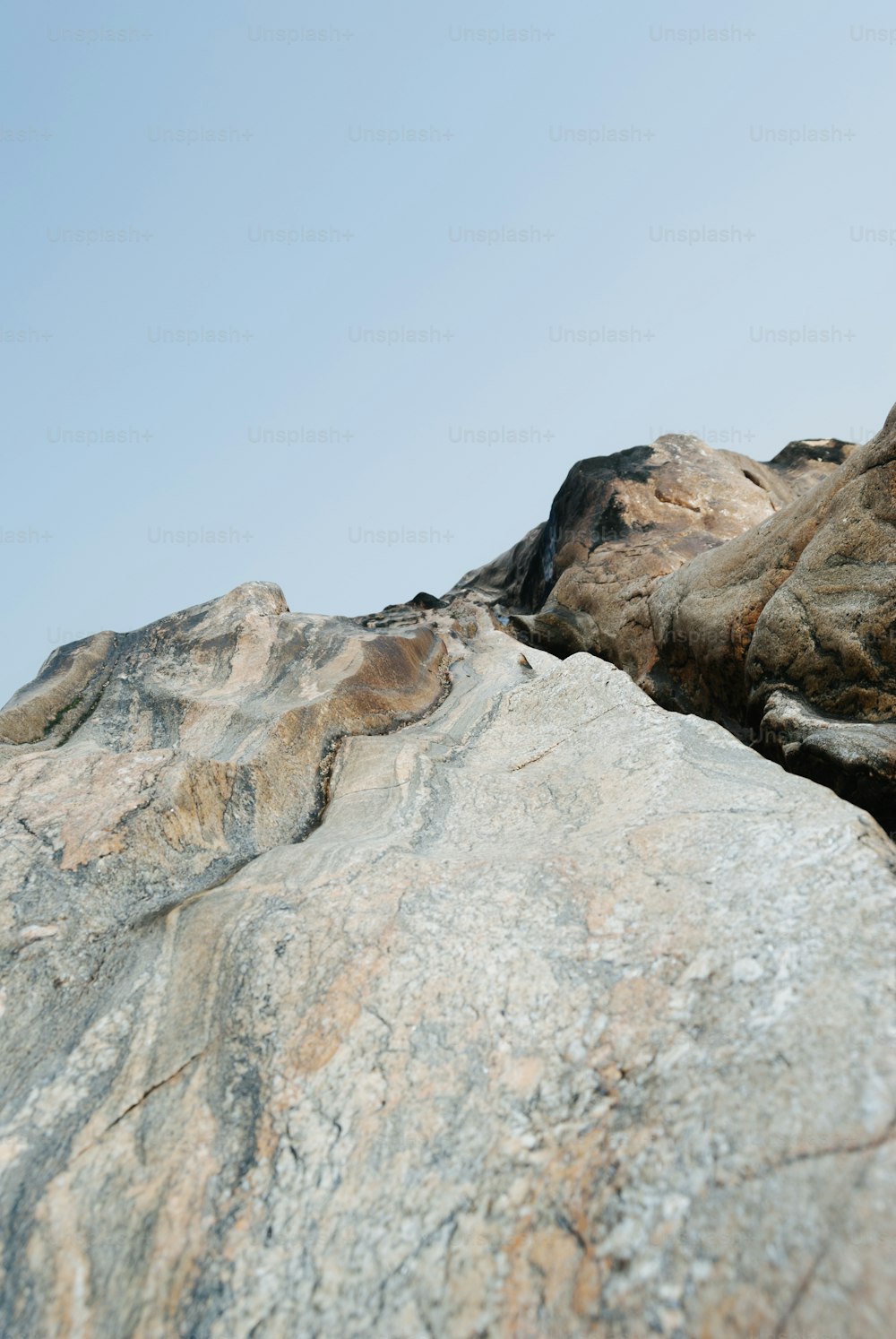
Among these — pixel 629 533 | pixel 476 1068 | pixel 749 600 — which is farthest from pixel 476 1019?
pixel 629 533

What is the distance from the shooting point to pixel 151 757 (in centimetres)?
485

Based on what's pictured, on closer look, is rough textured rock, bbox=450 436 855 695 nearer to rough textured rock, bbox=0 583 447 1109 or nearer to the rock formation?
rough textured rock, bbox=0 583 447 1109

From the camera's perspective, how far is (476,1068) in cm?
234

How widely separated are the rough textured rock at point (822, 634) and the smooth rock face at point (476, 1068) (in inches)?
27.0

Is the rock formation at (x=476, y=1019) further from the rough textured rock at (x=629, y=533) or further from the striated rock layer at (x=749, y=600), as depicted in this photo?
the rough textured rock at (x=629, y=533)

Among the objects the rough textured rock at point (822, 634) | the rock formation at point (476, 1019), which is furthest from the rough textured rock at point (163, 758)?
the rough textured rock at point (822, 634)

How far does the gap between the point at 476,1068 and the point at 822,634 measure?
3.12 meters

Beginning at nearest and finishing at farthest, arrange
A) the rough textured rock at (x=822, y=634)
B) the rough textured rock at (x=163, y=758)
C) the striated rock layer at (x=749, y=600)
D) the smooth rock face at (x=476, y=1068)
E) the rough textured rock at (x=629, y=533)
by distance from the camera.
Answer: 1. the smooth rock face at (x=476, y=1068)
2. the rough textured rock at (x=163, y=758)
3. the rough textured rock at (x=822, y=634)
4. the striated rock layer at (x=749, y=600)
5. the rough textured rock at (x=629, y=533)

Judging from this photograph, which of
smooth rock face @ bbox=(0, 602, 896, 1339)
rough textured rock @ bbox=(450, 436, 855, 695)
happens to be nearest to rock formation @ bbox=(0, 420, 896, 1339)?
smooth rock face @ bbox=(0, 602, 896, 1339)

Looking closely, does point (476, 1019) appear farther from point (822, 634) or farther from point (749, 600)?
point (749, 600)

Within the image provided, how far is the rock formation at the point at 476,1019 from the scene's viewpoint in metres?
1.77

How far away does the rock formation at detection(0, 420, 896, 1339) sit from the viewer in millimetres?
1771

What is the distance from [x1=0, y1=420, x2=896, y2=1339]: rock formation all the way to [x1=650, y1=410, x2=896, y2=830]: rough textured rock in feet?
0.09

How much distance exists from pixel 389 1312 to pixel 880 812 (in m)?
3.02
